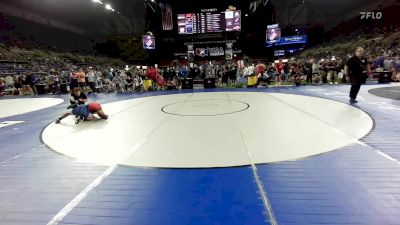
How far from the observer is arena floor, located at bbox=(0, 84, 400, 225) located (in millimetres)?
2447

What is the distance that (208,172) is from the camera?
3.28m

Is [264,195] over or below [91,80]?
below

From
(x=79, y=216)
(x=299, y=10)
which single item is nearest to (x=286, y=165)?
(x=79, y=216)

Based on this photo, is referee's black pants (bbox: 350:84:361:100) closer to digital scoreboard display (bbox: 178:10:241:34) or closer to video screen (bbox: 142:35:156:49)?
digital scoreboard display (bbox: 178:10:241:34)

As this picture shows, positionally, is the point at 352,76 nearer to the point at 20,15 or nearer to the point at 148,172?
the point at 148,172

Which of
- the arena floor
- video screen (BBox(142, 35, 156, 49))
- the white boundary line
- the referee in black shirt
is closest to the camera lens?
the white boundary line

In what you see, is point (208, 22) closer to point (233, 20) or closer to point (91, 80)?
point (233, 20)

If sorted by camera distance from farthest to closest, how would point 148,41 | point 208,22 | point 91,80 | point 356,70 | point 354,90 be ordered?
1. point 148,41
2. point 208,22
3. point 91,80
4. point 354,90
5. point 356,70

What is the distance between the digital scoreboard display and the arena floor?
20.6 meters

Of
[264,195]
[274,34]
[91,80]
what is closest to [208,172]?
[264,195]

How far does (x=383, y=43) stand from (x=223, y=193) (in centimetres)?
2958

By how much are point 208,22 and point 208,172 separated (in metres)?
23.6

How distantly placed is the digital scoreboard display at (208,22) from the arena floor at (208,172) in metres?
20.6

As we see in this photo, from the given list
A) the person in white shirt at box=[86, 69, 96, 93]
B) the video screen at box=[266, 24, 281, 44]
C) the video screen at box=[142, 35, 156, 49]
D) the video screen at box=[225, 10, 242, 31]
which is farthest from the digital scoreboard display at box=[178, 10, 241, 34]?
the person in white shirt at box=[86, 69, 96, 93]
